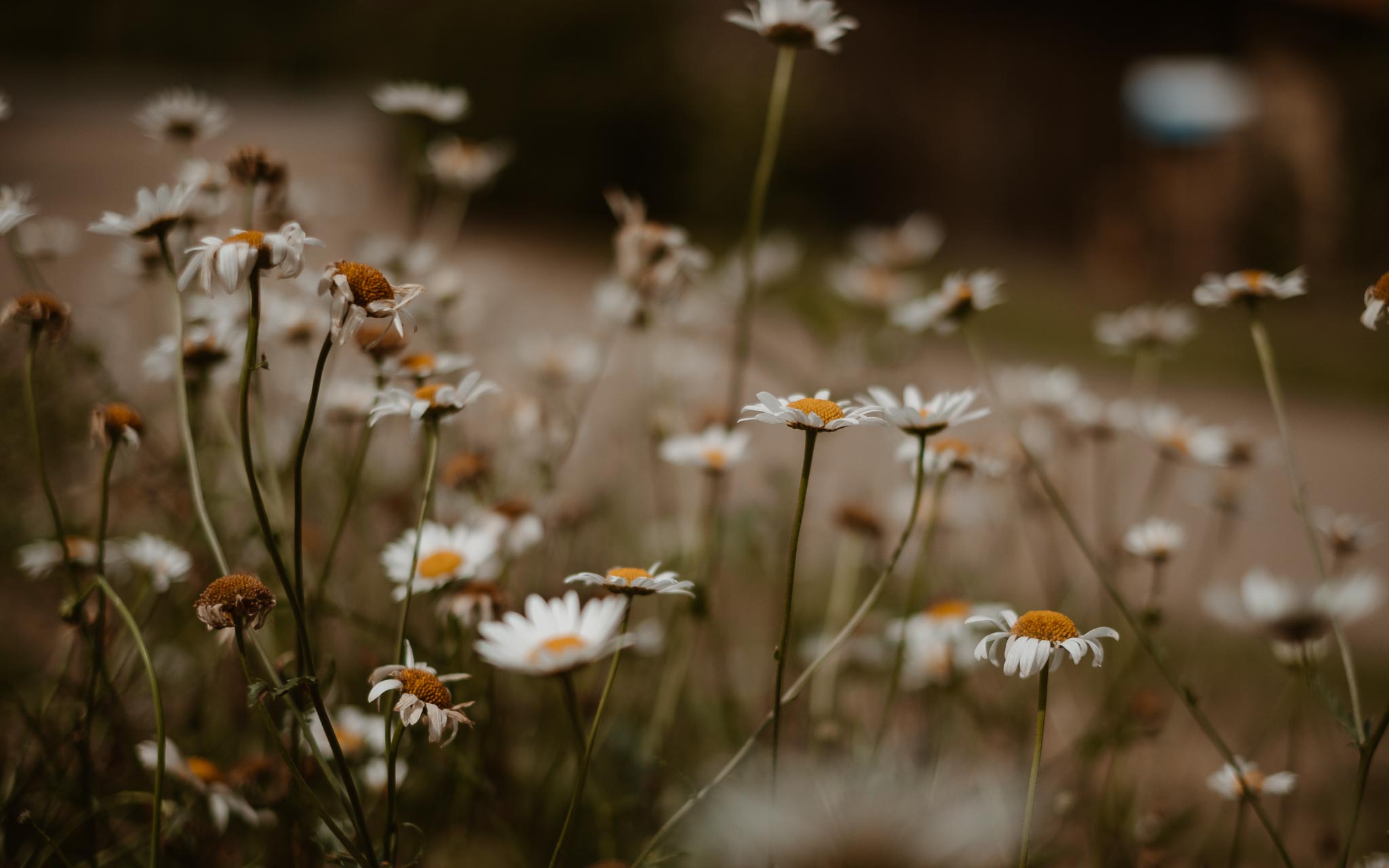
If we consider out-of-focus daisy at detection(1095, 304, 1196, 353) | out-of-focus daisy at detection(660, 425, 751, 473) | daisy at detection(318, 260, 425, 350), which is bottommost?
out-of-focus daisy at detection(660, 425, 751, 473)

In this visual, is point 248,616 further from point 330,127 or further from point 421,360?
point 330,127

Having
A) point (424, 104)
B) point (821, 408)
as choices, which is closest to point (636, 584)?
point (821, 408)

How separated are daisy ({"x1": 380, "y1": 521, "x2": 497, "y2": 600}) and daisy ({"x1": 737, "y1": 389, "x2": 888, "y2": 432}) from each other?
0.29m

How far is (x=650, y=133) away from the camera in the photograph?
665cm

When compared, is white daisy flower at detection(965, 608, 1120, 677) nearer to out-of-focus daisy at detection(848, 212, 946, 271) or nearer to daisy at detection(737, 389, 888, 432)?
daisy at detection(737, 389, 888, 432)

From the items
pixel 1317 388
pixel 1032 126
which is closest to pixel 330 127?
pixel 1032 126

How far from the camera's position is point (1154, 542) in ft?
3.40

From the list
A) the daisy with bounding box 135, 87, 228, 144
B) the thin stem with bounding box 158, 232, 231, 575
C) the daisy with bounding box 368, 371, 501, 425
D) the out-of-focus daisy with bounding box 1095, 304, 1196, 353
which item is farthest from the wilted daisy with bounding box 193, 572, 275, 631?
the out-of-focus daisy with bounding box 1095, 304, 1196, 353

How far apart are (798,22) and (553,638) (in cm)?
68

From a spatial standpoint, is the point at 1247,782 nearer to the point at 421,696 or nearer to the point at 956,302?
the point at 956,302

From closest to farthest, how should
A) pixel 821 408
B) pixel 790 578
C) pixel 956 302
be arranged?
pixel 790 578 < pixel 821 408 < pixel 956 302

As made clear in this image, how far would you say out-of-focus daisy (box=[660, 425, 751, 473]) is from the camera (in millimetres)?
1005

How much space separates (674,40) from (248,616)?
6.73 meters

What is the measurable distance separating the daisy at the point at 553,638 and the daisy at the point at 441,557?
99 millimetres
